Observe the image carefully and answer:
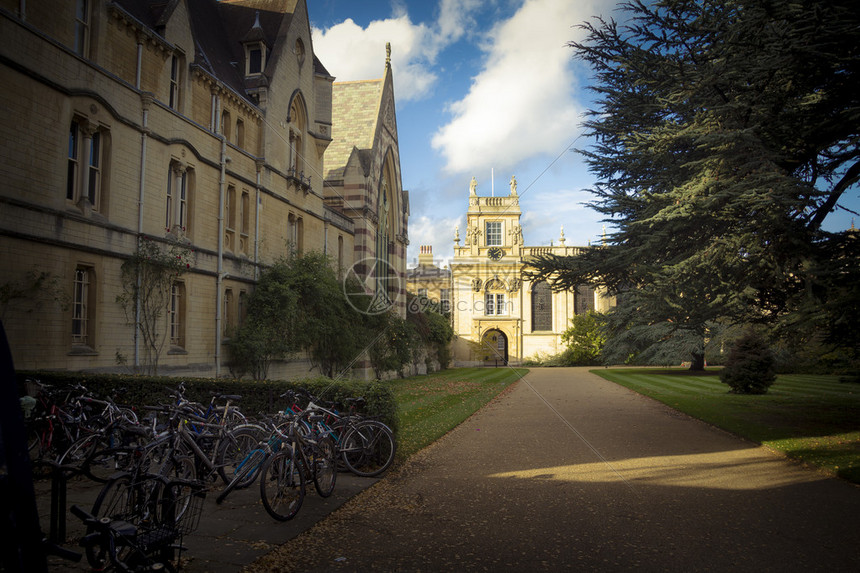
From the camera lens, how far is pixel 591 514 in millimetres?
6555

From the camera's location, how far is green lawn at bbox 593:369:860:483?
9.70m

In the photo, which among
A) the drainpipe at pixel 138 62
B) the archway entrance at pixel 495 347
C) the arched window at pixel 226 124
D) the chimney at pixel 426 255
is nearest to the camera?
the drainpipe at pixel 138 62

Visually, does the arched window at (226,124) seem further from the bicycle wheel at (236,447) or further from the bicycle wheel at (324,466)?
the bicycle wheel at (324,466)

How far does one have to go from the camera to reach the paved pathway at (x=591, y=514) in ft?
16.9

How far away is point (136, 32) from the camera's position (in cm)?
A: 1403

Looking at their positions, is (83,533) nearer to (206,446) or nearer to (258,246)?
(206,446)

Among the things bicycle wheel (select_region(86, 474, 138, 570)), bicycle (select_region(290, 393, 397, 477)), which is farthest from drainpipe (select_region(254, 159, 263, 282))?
bicycle wheel (select_region(86, 474, 138, 570))

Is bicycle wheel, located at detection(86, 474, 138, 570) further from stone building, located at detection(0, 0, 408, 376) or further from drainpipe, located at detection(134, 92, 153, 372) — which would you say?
drainpipe, located at detection(134, 92, 153, 372)

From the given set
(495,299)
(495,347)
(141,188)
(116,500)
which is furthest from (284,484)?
(495,347)

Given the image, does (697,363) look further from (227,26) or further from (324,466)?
(324,466)

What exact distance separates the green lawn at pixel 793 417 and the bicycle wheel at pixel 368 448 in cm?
665

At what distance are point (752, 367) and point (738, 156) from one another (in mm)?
12132

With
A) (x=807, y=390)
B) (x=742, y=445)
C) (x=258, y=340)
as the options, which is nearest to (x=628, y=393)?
(x=807, y=390)

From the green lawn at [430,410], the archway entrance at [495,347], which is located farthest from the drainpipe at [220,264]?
the archway entrance at [495,347]
